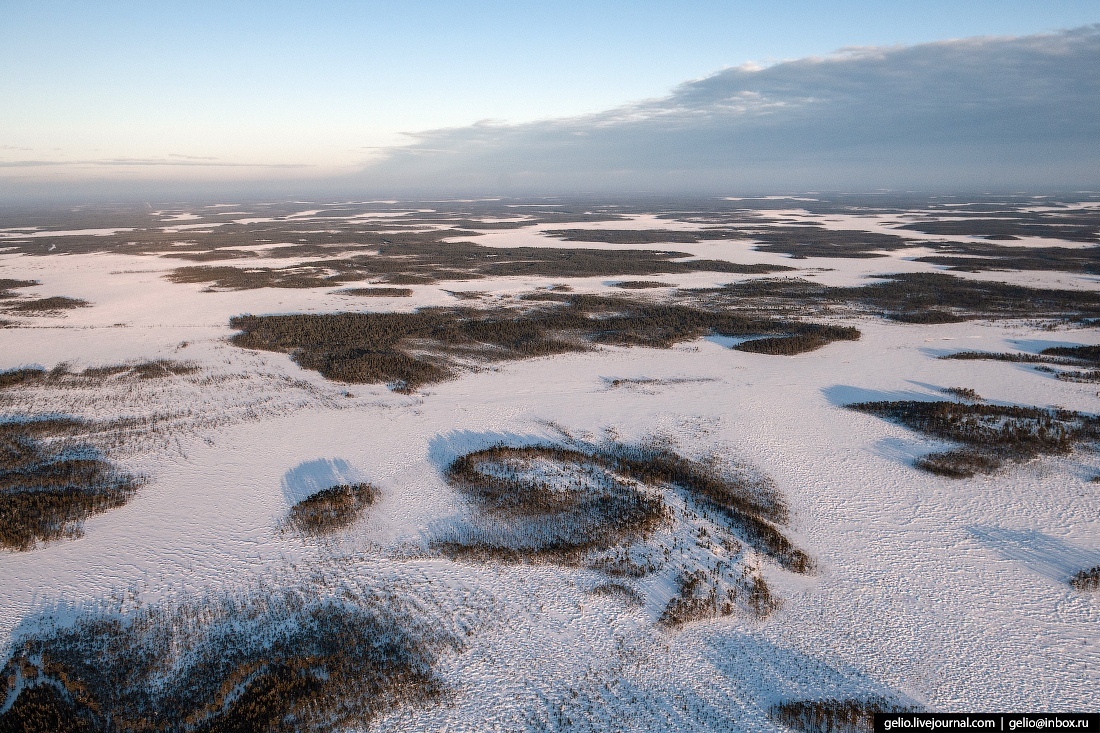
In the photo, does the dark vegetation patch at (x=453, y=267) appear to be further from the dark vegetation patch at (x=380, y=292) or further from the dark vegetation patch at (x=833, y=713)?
the dark vegetation patch at (x=833, y=713)

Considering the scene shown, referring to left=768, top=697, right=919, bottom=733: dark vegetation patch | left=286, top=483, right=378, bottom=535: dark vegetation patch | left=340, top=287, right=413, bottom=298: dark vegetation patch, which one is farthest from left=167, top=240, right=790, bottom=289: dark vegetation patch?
left=768, top=697, right=919, bottom=733: dark vegetation patch

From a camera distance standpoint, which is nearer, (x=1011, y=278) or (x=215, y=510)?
(x=215, y=510)

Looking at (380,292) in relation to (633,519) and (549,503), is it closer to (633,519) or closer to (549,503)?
(549,503)

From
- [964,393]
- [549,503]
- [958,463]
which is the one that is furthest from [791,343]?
[549,503]

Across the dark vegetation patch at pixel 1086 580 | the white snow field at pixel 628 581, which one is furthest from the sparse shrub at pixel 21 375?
the dark vegetation patch at pixel 1086 580

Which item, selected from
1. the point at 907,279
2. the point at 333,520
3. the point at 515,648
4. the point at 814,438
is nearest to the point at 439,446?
the point at 333,520

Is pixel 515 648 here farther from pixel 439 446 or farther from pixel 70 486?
pixel 70 486

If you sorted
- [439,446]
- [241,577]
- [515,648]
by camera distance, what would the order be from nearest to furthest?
[515,648] < [241,577] < [439,446]
